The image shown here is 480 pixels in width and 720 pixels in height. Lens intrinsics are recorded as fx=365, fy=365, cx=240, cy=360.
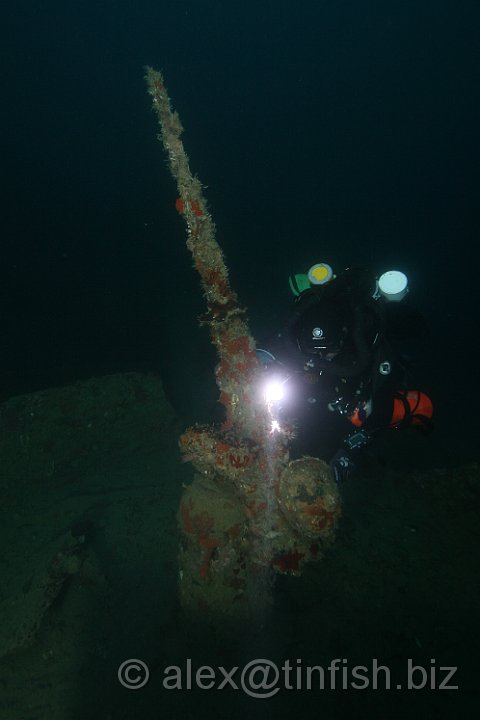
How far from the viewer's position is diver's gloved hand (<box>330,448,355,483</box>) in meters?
3.21

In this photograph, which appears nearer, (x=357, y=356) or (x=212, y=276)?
(x=212, y=276)

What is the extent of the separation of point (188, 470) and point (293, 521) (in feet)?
10.6

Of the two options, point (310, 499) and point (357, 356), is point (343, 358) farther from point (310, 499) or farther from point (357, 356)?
point (310, 499)

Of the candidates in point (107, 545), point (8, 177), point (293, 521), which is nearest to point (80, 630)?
point (107, 545)

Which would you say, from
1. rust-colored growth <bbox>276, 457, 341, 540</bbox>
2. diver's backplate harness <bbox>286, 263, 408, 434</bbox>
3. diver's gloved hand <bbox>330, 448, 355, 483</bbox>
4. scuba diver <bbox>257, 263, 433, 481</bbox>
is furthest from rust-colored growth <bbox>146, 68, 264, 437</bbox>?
diver's gloved hand <bbox>330, 448, 355, 483</bbox>

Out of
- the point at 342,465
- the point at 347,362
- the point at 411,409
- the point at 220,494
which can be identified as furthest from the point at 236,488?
the point at 411,409

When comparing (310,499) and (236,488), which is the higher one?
(236,488)

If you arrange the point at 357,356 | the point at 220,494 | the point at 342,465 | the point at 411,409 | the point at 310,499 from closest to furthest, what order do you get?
the point at 310,499
the point at 220,494
the point at 357,356
the point at 342,465
the point at 411,409

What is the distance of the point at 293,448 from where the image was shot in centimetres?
296

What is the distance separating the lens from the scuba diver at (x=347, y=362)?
3.14 meters

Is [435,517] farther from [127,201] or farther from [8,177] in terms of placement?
[8,177]

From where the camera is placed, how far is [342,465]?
3.22 metres

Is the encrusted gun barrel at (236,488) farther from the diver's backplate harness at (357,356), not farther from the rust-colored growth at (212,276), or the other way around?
the diver's backplate harness at (357,356)

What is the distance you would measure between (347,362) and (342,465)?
91cm
